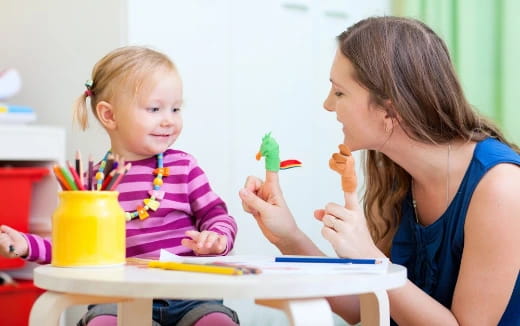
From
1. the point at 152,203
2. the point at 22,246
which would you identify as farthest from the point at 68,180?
the point at 152,203

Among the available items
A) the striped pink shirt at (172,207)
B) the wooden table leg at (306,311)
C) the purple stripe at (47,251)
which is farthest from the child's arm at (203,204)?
the wooden table leg at (306,311)

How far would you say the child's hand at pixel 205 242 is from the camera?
1.21 m

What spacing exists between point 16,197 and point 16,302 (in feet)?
0.91

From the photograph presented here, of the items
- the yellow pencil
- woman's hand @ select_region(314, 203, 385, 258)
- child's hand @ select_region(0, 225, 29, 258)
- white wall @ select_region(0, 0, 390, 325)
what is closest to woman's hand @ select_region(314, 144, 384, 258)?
woman's hand @ select_region(314, 203, 385, 258)

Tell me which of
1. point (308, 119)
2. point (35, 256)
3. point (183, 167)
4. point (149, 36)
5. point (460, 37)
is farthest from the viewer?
point (308, 119)

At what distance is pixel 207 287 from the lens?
85 cm

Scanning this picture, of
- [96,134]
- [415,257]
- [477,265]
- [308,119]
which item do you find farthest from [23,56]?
[477,265]

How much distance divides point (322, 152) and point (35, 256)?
1.36 m

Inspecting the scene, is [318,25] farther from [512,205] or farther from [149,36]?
[512,205]

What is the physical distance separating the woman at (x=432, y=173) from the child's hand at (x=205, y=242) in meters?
0.12

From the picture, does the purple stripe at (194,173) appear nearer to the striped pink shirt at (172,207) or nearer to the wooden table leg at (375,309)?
the striped pink shirt at (172,207)

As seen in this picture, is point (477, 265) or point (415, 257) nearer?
point (477, 265)

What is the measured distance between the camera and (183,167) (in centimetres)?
146

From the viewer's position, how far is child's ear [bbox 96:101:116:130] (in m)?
1.47
